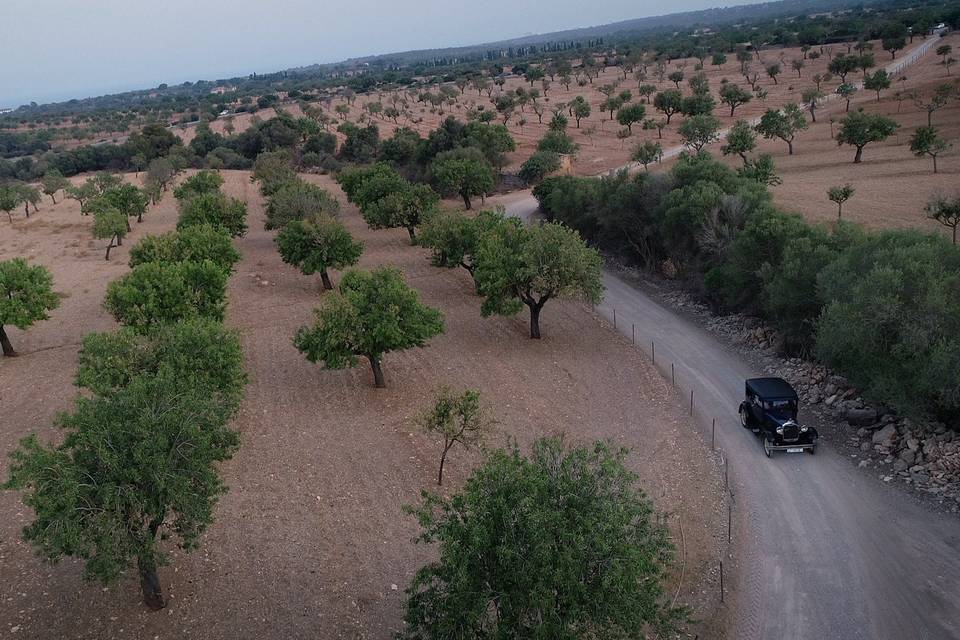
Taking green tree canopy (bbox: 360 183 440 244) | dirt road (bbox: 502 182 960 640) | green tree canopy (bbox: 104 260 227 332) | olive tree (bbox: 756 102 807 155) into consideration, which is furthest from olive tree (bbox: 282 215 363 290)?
olive tree (bbox: 756 102 807 155)

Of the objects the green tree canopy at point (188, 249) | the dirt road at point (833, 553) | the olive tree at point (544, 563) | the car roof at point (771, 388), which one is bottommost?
the dirt road at point (833, 553)

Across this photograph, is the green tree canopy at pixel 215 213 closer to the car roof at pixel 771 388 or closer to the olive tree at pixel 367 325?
the olive tree at pixel 367 325

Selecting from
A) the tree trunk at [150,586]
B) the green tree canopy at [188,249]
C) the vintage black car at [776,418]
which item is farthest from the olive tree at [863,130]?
the tree trunk at [150,586]

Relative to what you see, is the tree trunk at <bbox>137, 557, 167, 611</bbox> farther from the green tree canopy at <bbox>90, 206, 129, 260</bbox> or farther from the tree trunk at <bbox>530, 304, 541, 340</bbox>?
the green tree canopy at <bbox>90, 206, 129, 260</bbox>

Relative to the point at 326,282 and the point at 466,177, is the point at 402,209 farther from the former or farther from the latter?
the point at 466,177

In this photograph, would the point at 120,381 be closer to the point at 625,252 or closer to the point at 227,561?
the point at 227,561
